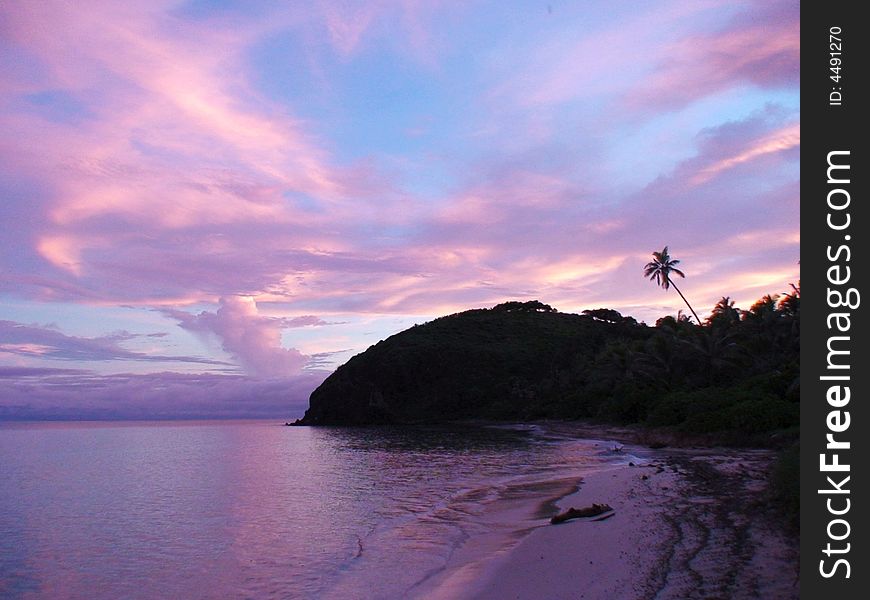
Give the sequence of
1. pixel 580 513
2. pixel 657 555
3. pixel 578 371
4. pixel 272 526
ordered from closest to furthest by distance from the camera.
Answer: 1. pixel 657 555
2. pixel 580 513
3. pixel 272 526
4. pixel 578 371

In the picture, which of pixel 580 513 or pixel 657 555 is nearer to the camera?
pixel 657 555

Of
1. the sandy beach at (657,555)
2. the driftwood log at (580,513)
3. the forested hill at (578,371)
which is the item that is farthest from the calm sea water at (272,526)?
the forested hill at (578,371)

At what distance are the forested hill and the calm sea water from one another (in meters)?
12.7

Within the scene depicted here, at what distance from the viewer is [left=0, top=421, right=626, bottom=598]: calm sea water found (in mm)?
13078

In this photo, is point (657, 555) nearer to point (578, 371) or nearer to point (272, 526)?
point (272, 526)

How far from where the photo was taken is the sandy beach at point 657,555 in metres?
8.73

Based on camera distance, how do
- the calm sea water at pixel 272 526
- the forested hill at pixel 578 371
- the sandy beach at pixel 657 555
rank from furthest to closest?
the forested hill at pixel 578 371 < the calm sea water at pixel 272 526 < the sandy beach at pixel 657 555

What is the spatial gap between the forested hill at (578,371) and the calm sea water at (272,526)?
12.7m

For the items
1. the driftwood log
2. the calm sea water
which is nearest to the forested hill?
the calm sea water

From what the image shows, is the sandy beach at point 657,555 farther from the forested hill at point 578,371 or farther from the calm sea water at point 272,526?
the forested hill at point 578,371

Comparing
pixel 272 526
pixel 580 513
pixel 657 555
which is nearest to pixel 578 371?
pixel 272 526

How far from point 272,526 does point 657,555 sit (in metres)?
13.4

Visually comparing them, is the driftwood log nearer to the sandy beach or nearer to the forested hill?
the sandy beach

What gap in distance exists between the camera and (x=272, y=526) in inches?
783
